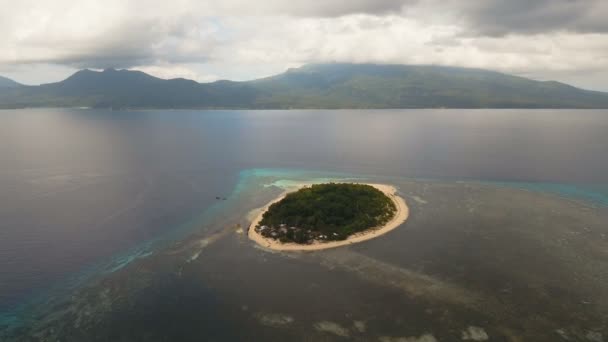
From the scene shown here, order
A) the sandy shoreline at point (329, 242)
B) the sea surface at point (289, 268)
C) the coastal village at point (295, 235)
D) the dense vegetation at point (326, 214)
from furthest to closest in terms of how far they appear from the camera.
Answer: the dense vegetation at point (326, 214) < the coastal village at point (295, 235) < the sandy shoreline at point (329, 242) < the sea surface at point (289, 268)

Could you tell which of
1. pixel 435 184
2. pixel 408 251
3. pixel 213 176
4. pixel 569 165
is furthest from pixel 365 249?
pixel 569 165

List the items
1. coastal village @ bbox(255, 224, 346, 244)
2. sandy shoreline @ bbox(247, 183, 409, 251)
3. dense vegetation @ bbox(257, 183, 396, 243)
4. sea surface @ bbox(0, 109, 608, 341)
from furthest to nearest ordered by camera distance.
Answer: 1. dense vegetation @ bbox(257, 183, 396, 243)
2. coastal village @ bbox(255, 224, 346, 244)
3. sandy shoreline @ bbox(247, 183, 409, 251)
4. sea surface @ bbox(0, 109, 608, 341)

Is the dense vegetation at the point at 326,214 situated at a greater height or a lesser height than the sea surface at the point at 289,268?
greater

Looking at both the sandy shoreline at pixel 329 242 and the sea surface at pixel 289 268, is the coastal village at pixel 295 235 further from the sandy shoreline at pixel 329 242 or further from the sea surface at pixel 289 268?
the sea surface at pixel 289 268

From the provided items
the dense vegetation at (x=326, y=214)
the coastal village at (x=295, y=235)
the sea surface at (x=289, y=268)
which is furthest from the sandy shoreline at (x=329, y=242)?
the sea surface at (x=289, y=268)

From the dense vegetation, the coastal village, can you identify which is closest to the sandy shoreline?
the coastal village

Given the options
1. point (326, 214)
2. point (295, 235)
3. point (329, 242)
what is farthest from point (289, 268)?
point (326, 214)

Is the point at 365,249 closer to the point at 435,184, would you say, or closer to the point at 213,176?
the point at 435,184

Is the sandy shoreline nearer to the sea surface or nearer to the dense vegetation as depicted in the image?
the dense vegetation
